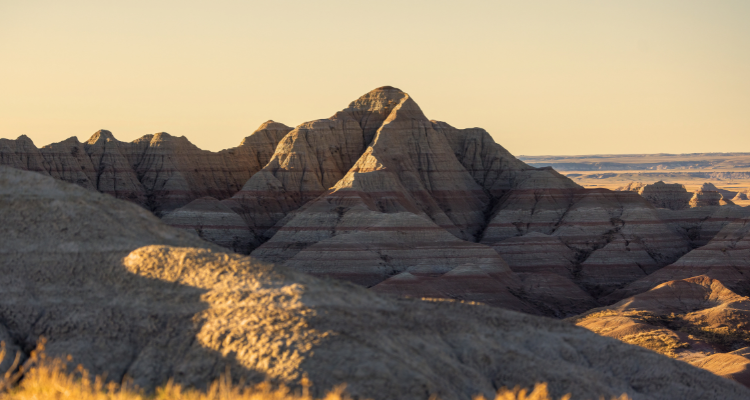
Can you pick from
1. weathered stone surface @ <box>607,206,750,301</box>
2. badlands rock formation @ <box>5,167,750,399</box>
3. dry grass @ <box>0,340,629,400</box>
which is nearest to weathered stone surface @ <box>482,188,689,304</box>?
weathered stone surface @ <box>607,206,750,301</box>

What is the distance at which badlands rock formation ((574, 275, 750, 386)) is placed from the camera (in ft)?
208

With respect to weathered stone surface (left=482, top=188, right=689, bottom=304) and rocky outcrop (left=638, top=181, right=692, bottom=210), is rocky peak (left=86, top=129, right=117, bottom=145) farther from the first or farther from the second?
rocky outcrop (left=638, top=181, right=692, bottom=210)

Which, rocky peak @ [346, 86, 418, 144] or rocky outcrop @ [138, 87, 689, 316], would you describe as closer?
rocky outcrop @ [138, 87, 689, 316]

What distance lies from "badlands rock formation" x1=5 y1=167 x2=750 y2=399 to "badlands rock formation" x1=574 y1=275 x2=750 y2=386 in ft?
77.1

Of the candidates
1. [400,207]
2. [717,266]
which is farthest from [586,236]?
[400,207]

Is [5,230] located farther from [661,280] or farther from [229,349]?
[661,280]

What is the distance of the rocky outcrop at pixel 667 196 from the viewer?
481 ft

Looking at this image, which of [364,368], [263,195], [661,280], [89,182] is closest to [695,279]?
[661,280]

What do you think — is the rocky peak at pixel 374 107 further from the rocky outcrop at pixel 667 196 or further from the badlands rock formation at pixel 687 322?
the badlands rock formation at pixel 687 322

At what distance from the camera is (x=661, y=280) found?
93.4m

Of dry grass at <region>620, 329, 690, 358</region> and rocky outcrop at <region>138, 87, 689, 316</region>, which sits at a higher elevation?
rocky outcrop at <region>138, 87, 689, 316</region>

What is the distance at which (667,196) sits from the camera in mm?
148750

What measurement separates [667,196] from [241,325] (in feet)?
438

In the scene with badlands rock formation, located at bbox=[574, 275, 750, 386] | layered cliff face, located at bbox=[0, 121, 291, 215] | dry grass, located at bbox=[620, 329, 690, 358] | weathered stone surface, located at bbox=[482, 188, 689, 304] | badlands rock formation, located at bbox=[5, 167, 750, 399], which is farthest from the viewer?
layered cliff face, located at bbox=[0, 121, 291, 215]
